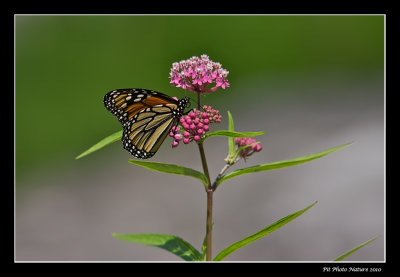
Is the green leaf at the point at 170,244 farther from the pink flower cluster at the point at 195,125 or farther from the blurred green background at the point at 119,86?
the blurred green background at the point at 119,86

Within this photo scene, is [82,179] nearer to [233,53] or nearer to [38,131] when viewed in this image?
[38,131]

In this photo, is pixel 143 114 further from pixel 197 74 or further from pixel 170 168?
pixel 170 168

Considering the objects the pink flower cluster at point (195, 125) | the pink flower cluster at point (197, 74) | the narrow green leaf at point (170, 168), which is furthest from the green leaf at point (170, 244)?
the pink flower cluster at point (197, 74)

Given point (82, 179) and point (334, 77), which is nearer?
point (82, 179)

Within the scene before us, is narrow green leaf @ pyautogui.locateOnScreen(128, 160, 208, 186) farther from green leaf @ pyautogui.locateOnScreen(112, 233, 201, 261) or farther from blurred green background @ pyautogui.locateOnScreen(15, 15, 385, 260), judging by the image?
blurred green background @ pyautogui.locateOnScreen(15, 15, 385, 260)

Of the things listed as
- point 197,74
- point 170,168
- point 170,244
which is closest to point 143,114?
point 197,74
